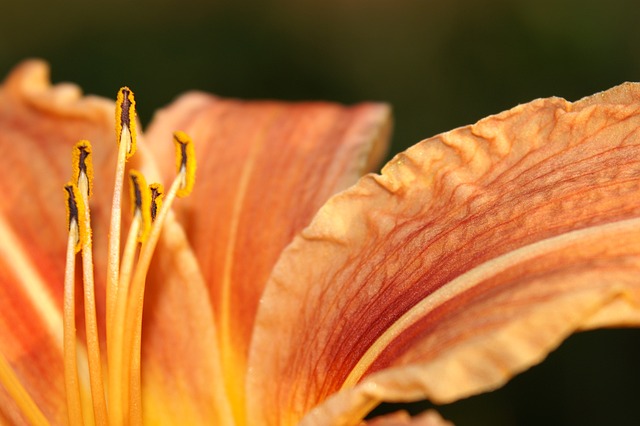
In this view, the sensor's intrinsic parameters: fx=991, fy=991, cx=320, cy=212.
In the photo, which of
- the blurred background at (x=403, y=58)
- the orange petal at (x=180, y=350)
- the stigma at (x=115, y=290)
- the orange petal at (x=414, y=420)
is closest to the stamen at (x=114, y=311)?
the stigma at (x=115, y=290)

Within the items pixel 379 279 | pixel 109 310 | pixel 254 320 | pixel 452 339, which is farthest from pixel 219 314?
pixel 452 339

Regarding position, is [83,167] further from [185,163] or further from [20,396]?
[20,396]

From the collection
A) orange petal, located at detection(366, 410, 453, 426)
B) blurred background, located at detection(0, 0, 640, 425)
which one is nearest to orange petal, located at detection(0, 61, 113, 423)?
orange petal, located at detection(366, 410, 453, 426)

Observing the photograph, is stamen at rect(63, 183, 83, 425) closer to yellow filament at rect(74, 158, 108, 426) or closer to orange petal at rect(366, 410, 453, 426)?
yellow filament at rect(74, 158, 108, 426)

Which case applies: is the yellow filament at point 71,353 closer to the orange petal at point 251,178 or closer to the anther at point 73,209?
the anther at point 73,209

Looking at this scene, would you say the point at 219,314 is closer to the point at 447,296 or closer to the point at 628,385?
the point at 447,296

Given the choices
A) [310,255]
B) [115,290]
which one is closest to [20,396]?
[115,290]
